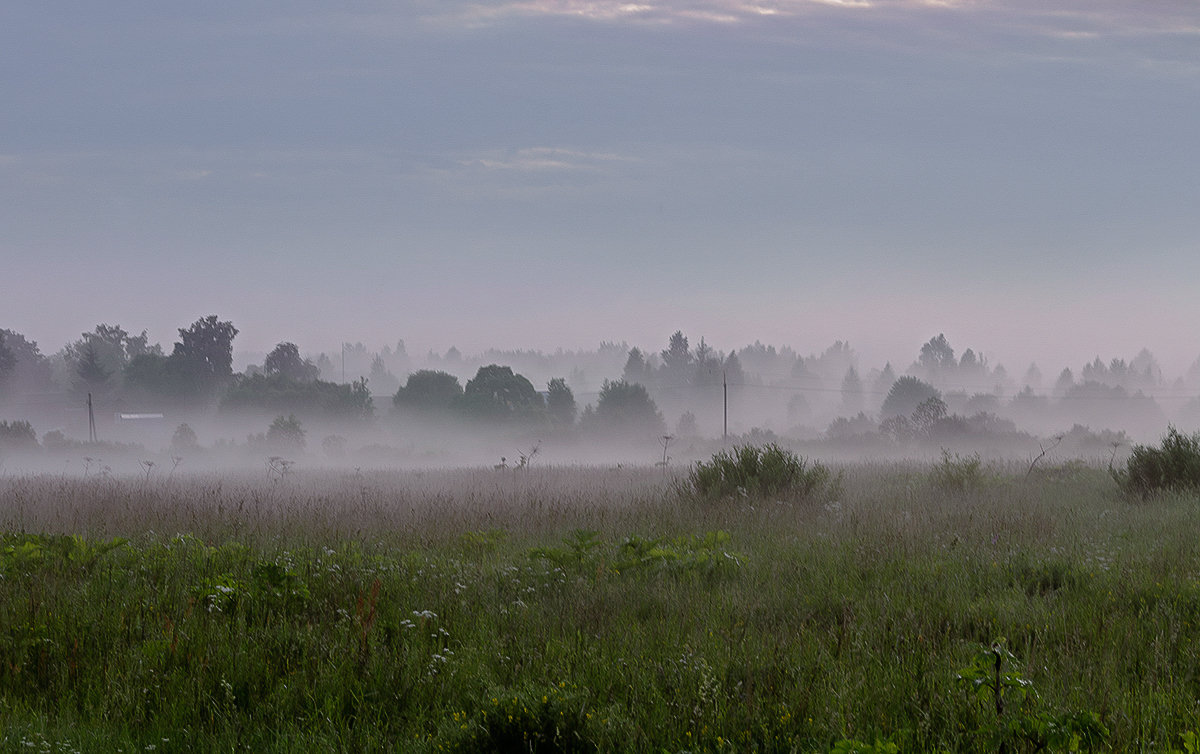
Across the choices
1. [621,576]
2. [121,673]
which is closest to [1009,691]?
[621,576]

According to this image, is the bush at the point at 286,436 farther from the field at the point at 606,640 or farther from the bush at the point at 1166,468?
the bush at the point at 1166,468

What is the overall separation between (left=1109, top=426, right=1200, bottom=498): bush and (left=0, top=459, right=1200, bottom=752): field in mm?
4433

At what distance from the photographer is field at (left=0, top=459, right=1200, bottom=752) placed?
12.2 feet

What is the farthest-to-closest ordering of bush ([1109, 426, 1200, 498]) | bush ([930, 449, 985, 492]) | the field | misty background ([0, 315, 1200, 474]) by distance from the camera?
misty background ([0, 315, 1200, 474]) → bush ([930, 449, 985, 492]) → bush ([1109, 426, 1200, 498]) → the field

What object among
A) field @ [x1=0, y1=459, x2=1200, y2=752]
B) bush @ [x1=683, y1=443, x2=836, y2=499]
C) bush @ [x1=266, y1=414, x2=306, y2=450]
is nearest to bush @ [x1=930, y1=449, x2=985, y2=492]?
bush @ [x1=683, y1=443, x2=836, y2=499]

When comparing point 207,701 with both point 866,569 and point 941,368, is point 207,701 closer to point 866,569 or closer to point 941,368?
point 866,569

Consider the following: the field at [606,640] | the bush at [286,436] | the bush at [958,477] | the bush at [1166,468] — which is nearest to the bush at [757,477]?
the bush at [958,477]

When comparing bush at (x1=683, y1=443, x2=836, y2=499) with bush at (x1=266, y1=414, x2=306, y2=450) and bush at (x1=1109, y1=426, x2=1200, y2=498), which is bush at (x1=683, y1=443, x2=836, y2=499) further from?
bush at (x1=266, y1=414, x2=306, y2=450)

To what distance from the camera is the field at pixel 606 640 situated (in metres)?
3.72

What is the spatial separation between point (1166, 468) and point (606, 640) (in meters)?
11.9

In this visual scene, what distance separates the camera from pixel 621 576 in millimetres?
6543

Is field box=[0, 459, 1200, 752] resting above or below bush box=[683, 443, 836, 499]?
below

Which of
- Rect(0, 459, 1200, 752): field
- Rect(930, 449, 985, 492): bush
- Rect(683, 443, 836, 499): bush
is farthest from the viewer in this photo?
Rect(930, 449, 985, 492): bush

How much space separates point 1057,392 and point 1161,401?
515 inches
